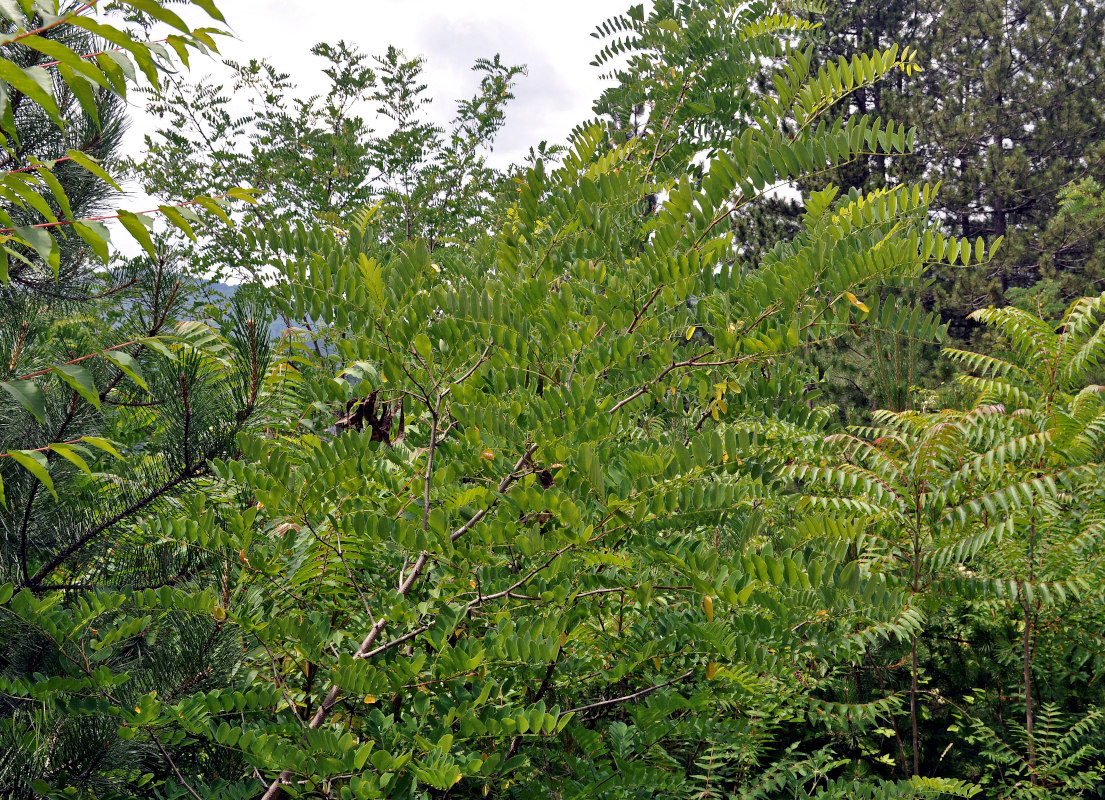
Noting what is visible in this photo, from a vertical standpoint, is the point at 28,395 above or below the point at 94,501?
above

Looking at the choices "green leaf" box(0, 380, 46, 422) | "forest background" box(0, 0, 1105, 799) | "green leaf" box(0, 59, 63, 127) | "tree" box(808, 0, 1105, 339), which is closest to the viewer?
"green leaf" box(0, 59, 63, 127)

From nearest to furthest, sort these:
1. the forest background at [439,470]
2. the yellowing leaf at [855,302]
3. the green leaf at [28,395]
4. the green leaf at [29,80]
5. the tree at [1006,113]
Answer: the green leaf at [29,80] → the green leaf at [28,395] → the forest background at [439,470] → the yellowing leaf at [855,302] → the tree at [1006,113]

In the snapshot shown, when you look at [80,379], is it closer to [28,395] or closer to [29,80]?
[28,395]

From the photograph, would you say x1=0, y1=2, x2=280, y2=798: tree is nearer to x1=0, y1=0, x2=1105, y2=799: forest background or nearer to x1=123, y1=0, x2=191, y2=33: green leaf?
x1=0, y1=0, x2=1105, y2=799: forest background

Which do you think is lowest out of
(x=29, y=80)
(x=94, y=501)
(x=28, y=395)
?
(x=94, y=501)

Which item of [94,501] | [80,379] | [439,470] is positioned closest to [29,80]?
[80,379]

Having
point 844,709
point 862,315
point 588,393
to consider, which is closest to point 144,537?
point 588,393

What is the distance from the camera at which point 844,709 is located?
247 centimetres

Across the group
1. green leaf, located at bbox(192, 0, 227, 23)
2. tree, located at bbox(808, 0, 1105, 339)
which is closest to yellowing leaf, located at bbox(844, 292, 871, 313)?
green leaf, located at bbox(192, 0, 227, 23)

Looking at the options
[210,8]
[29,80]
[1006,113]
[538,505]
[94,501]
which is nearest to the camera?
[29,80]

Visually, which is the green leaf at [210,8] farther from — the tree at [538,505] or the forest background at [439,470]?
the tree at [538,505]

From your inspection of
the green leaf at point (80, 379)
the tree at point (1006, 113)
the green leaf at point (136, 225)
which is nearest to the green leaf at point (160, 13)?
the green leaf at point (136, 225)

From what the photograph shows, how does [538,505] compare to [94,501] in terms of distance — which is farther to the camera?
[94,501]

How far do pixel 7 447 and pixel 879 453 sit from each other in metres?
3.03
